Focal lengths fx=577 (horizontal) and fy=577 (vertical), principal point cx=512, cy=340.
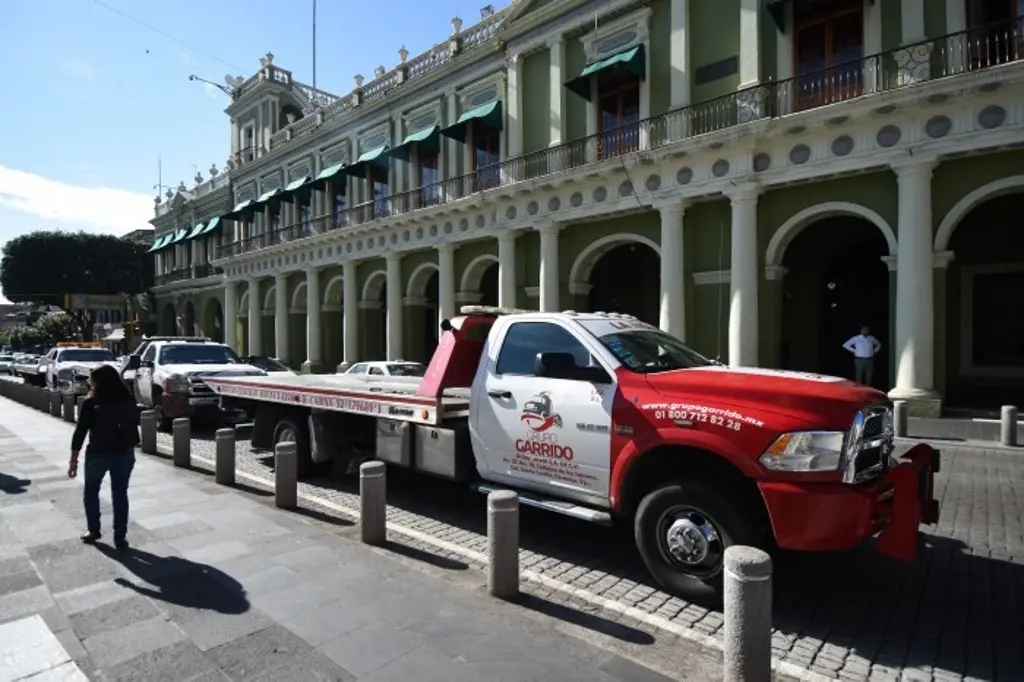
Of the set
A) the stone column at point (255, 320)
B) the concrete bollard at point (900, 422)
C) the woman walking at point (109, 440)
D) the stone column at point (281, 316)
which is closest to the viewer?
the woman walking at point (109, 440)

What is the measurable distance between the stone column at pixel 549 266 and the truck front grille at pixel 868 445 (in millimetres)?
14398

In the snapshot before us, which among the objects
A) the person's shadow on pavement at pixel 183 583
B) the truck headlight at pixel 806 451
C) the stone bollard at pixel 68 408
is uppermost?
the truck headlight at pixel 806 451

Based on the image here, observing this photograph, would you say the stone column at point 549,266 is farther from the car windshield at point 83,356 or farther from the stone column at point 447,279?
the car windshield at point 83,356

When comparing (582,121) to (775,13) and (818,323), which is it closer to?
(775,13)

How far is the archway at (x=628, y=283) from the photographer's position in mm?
21395

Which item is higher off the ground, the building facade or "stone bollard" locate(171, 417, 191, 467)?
the building facade

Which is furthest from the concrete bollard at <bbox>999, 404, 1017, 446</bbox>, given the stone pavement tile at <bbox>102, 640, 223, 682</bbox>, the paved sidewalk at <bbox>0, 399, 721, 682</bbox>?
the stone pavement tile at <bbox>102, 640, 223, 682</bbox>

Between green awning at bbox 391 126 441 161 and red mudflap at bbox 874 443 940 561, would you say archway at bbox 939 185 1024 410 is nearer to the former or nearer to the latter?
red mudflap at bbox 874 443 940 561

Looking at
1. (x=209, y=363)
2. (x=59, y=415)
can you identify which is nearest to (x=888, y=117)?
(x=209, y=363)

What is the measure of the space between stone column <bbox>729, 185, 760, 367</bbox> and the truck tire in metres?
10.9

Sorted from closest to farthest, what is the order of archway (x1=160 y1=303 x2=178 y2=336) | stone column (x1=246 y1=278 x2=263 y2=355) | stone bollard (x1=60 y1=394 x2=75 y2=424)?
stone bollard (x1=60 y1=394 x2=75 y2=424)
stone column (x1=246 y1=278 x2=263 y2=355)
archway (x1=160 y1=303 x2=178 y2=336)

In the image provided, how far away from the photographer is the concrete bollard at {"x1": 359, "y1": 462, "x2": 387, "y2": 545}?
5551 mm

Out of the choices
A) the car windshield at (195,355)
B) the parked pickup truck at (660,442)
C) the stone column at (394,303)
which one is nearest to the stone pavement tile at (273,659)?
the parked pickup truck at (660,442)

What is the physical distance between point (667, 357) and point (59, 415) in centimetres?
1808
